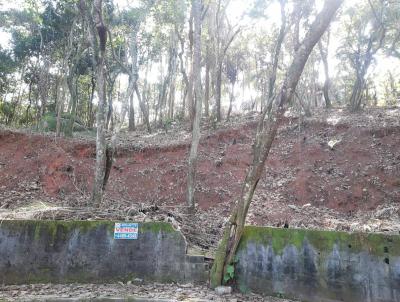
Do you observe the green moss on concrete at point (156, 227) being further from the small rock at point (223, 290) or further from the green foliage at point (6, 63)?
the green foliage at point (6, 63)

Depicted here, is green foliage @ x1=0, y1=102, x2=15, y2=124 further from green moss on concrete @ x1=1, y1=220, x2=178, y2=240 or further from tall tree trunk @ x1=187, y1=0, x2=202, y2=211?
green moss on concrete @ x1=1, y1=220, x2=178, y2=240

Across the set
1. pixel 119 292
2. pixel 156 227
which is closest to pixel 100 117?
pixel 156 227

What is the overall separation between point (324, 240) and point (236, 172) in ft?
29.7

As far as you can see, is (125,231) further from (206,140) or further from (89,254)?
(206,140)

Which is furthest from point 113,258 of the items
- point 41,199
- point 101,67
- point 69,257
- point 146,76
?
point 146,76

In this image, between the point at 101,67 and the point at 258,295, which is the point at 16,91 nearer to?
the point at 101,67

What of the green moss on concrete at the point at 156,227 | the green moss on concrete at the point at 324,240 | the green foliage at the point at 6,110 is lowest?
the green moss on concrete at the point at 324,240

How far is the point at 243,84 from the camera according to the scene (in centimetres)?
3198

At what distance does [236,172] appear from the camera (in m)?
16.1

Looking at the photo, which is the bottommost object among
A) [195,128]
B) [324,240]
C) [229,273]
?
[229,273]

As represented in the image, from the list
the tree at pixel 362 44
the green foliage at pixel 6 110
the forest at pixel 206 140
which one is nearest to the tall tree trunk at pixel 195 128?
the forest at pixel 206 140

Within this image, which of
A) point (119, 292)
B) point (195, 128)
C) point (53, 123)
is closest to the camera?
point (119, 292)

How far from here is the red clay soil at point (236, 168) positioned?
13.8 metres

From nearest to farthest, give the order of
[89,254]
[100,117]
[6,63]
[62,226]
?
[89,254], [62,226], [100,117], [6,63]
